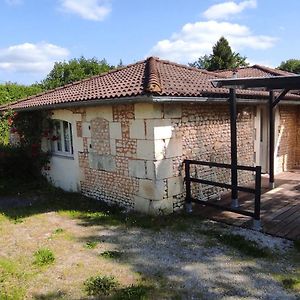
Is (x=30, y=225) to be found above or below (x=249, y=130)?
below

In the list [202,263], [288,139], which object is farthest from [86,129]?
[288,139]

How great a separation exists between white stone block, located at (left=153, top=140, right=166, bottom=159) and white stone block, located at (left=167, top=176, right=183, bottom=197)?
645mm

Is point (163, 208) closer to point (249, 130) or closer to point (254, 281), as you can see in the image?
point (254, 281)

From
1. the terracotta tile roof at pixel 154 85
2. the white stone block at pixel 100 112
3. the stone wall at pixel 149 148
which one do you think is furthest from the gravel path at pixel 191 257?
the terracotta tile roof at pixel 154 85

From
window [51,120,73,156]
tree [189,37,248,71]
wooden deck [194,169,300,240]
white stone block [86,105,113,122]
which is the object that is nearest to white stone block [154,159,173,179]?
wooden deck [194,169,300,240]

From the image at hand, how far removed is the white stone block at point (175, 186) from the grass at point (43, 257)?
3.08 m

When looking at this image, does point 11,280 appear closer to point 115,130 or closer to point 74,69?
point 115,130

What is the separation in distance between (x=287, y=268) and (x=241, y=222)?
1908 mm

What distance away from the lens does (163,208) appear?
25.4ft

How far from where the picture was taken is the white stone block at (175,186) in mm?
7809

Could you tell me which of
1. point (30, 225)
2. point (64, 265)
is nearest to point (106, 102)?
point (30, 225)

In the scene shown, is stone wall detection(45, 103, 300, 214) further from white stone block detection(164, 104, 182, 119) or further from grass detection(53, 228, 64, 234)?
grass detection(53, 228, 64, 234)

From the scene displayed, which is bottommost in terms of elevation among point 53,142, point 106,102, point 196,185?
point 196,185

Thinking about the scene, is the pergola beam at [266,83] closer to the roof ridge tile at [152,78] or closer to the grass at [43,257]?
the roof ridge tile at [152,78]
